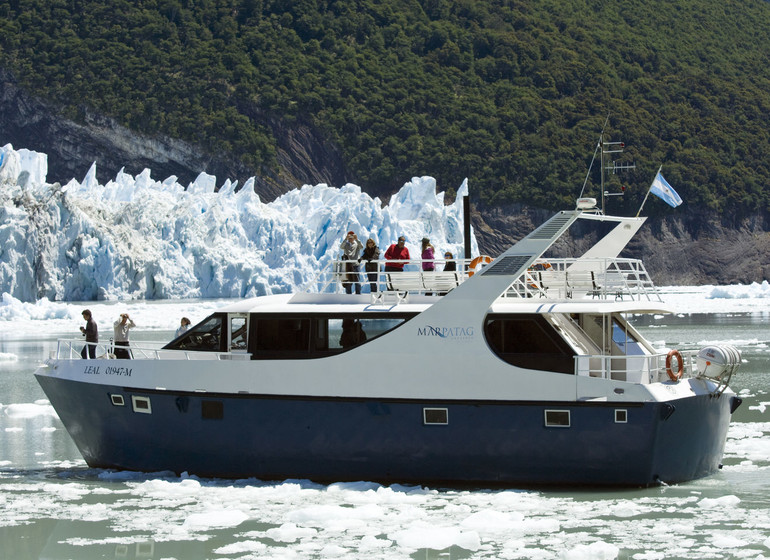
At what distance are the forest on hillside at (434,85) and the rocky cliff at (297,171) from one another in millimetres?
981

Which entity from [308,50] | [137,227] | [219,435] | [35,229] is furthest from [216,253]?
[308,50]

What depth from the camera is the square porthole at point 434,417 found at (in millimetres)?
11219

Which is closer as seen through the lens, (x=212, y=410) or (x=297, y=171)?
(x=212, y=410)

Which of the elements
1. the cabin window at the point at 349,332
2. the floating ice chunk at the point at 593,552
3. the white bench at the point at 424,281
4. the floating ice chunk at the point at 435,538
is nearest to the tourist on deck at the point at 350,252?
the white bench at the point at 424,281

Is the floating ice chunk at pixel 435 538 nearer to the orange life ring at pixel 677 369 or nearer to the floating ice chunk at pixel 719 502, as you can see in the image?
the floating ice chunk at pixel 719 502

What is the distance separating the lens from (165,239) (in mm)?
51812

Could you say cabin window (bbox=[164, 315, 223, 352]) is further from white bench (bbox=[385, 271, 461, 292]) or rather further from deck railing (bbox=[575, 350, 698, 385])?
deck railing (bbox=[575, 350, 698, 385])

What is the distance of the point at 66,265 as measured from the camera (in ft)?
161

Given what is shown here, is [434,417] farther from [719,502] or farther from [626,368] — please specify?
[719,502]

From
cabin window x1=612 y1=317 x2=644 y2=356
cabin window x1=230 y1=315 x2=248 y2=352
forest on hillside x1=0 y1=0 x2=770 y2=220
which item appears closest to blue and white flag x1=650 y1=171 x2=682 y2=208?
cabin window x1=612 y1=317 x2=644 y2=356

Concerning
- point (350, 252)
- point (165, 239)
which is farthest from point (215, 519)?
point (165, 239)

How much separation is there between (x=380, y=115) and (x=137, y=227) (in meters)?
50.7

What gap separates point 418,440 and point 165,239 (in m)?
42.0

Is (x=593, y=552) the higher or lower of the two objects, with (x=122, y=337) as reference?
lower
